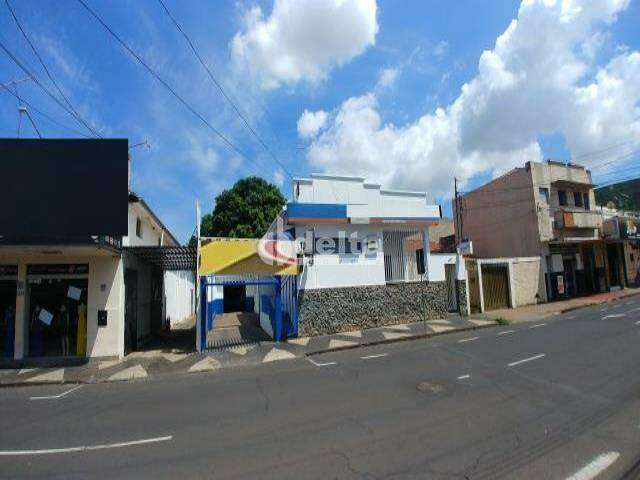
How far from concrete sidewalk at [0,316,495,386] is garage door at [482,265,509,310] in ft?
18.2

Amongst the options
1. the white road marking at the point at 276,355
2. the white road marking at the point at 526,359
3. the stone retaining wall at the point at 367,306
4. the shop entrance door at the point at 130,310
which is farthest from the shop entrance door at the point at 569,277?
the shop entrance door at the point at 130,310

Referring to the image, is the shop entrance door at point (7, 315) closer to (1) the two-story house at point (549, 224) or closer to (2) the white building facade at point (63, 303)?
(2) the white building facade at point (63, 303)

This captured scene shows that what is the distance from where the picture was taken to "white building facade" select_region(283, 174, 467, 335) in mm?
14750

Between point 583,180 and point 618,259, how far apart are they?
8.66m

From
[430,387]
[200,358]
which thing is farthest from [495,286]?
[200,358]

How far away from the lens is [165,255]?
14.8m

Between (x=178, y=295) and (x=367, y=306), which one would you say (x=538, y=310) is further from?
(x=178, y=295)

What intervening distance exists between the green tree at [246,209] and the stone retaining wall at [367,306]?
1818 cm

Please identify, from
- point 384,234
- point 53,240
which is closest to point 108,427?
point 53,240

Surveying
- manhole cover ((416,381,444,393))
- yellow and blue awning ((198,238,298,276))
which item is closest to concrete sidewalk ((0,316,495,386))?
yellow and blue awning ((198,238,298,276))

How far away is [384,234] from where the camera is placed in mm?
16656

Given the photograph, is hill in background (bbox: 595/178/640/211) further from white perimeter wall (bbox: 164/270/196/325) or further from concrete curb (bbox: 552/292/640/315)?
white perimeter wall (bbox: 164/270/196/325)

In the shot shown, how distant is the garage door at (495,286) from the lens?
793 inches

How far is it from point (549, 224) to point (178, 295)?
25.2m
